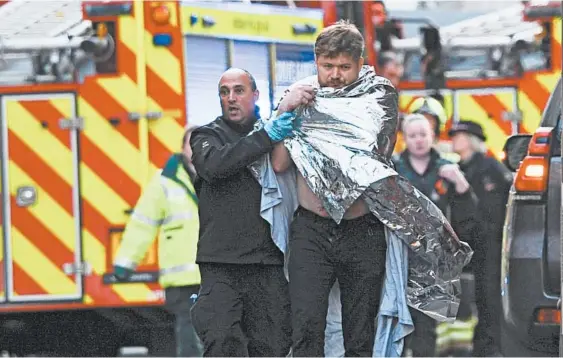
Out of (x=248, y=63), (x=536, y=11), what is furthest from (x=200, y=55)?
(x=536, y=11)

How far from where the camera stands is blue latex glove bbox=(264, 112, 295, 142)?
22.7ft

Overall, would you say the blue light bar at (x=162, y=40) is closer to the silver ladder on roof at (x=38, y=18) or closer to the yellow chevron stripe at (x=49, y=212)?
the silver ladder on roof at (x=38, y=18)

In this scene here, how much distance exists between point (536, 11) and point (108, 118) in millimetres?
3696

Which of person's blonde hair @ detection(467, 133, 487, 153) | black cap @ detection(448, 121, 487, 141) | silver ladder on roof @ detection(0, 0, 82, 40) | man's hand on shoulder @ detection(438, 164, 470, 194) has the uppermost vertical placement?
silver ladder on roof @ detection(0, 0, 82, 40)

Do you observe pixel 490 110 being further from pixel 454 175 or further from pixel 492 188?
pixel 454 175

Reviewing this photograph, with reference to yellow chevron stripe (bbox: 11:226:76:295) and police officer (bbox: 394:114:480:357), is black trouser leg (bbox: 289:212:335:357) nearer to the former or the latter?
police officer (bbox: 394:114:480:357)

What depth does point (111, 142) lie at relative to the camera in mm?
10961

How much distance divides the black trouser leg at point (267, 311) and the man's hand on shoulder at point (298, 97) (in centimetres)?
70

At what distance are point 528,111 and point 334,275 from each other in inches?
316

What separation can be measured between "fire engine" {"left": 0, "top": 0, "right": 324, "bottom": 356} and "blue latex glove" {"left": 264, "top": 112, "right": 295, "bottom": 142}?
3.87 meters

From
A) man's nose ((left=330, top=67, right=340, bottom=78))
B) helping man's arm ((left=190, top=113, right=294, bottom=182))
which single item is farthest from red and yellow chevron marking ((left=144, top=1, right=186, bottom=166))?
man's nose ((left=330, top=67, right=340, bottom=78))

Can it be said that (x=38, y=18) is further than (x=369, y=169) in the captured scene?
Yes

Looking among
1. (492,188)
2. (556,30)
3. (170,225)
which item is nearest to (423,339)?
(492,188)

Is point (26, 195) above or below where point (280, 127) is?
below
